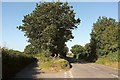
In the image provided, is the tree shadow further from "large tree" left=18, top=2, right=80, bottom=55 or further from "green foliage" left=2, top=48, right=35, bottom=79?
"large tree" left=18, top=2, right=80, bottom=55

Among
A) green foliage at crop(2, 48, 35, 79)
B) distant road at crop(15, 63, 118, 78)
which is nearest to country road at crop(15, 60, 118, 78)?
distant road at crop(15, 63, 118, 78)

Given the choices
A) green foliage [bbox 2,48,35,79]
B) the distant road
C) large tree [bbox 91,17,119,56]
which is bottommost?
the distant road

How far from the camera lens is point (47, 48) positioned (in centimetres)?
5431

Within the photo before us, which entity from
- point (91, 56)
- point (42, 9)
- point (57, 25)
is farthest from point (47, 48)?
point (91, 56)

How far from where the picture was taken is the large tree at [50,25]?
177 ft

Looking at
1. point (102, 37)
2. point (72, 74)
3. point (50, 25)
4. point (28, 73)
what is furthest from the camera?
point (102, 37)

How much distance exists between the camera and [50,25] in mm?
54406

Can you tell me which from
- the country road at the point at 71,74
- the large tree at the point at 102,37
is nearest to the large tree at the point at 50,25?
the large tree at the point at 102,37

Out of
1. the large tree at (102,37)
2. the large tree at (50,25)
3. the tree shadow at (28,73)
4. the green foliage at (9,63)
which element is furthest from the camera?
the large tree at (102,37)

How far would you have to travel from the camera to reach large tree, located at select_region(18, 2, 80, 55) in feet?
177

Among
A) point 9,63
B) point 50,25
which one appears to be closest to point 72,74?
point 9,63

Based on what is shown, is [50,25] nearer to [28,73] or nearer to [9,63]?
[28,73]

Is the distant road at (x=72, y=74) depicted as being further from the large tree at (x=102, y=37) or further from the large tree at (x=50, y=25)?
the large tree at (x=102, y=37)

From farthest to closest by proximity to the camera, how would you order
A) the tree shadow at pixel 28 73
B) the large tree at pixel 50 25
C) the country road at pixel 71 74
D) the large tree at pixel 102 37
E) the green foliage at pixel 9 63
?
the large tree at pixel 102 37, the large tree at pixel 50 25, the country road at pixel 71 74, the tree shadow at pixel 28 73, the green foliage at pixel 9 63
